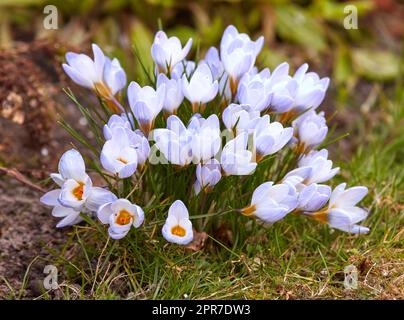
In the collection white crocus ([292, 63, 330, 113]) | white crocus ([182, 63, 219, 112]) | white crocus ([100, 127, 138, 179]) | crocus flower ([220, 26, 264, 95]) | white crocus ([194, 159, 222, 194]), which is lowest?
white crocus ([194, 159, 222, 194])

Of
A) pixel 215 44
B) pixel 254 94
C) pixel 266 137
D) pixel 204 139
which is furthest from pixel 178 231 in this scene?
pixel 215 44

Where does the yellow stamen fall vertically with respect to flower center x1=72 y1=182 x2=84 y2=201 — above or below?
below

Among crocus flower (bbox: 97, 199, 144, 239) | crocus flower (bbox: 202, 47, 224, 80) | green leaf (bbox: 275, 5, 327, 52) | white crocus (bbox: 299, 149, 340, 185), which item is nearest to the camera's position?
crocus flower (bbox: 97, 199, 144, 239)

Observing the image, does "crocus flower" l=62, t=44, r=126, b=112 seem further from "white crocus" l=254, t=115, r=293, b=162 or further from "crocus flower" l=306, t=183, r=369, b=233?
"crocus flower" l=306, t=183, r=369, b=233

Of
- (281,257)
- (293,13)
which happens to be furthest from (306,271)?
(293,13)

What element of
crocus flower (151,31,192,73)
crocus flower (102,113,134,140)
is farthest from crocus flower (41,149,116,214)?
crocus flower (151,31,192,73)

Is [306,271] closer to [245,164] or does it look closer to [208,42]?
[245,164]

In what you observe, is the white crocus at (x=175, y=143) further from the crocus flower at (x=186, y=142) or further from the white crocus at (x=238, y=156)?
the white crocus at (x=238, y=156)

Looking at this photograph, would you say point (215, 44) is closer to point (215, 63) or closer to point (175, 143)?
point (215, 63)
